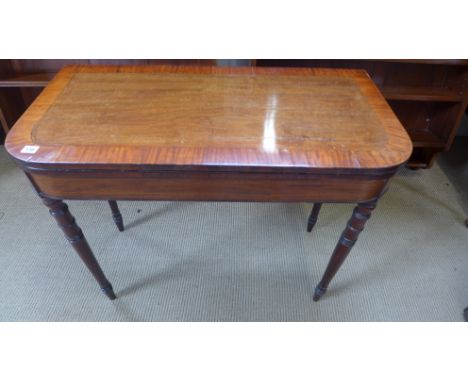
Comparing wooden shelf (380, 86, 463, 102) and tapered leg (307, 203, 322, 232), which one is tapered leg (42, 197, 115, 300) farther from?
wooden shelf (380, 86, 463, 102)

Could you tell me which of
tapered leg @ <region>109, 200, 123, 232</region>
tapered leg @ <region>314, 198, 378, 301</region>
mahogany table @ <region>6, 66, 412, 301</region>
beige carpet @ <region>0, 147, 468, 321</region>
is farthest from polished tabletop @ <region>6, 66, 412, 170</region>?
beige carpet @ <region>0, 147, 468, 321</region>

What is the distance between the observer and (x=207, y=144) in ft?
2.43

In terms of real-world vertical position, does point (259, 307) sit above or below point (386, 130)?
below

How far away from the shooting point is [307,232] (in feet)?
4.67

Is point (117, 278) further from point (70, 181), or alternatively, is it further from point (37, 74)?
point (37, 74)

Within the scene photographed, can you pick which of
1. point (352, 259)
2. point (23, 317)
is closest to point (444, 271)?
point (352, 259)

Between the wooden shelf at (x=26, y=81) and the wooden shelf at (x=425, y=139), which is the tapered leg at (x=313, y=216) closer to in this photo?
the wooden shelf at (x=425, y=139)

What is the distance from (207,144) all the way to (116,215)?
0.76 m

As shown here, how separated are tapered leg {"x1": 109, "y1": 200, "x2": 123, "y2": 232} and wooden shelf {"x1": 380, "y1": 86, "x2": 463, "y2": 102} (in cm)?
125

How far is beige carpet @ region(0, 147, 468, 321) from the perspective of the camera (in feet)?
3.84

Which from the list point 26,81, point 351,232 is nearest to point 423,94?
point 351,232

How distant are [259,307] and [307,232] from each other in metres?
0.41

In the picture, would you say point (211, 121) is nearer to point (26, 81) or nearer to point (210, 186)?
point (210, 186)

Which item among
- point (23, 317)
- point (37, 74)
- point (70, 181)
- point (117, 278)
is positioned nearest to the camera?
point (70, 181)
